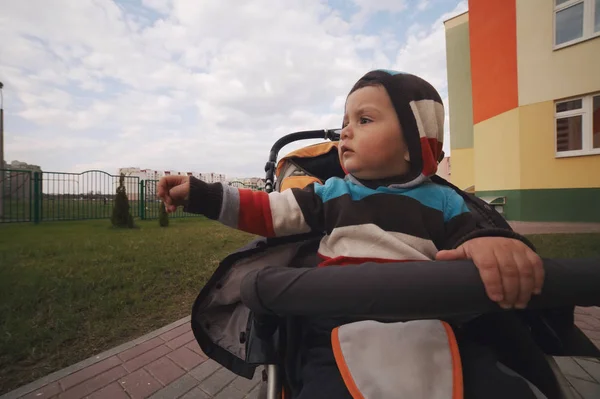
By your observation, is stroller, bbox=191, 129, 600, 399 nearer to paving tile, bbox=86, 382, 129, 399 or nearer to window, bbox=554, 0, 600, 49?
paving tile, bbox=86, 382, 129, 399

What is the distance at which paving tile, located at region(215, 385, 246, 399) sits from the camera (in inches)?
63.7

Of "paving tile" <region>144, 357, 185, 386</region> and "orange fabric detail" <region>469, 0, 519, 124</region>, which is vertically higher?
"orange fabric detail" <region>469, 0, 519, 124</region>

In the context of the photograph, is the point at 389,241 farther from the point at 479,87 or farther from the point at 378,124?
the point at 479,87

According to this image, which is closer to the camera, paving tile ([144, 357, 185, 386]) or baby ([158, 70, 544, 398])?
baby ([158, 70, 544, 398])

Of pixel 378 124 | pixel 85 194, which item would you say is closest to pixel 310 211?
pixel 378 124

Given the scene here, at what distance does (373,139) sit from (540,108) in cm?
830

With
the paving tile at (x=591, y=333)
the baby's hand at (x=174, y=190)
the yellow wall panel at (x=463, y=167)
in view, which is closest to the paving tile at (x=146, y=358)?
the baby's hand at (x=174, y=190)

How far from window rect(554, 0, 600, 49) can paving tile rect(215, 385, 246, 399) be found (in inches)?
360

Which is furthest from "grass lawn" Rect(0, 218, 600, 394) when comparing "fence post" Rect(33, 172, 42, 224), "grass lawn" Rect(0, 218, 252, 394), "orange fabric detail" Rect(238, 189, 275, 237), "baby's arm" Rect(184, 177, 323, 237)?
"fence post" Rect(33, 172, 42, 224)

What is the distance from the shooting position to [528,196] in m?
6.88

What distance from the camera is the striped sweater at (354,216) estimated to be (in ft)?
3.04

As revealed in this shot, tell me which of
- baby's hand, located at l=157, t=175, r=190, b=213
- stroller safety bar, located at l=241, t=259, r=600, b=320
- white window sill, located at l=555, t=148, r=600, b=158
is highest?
white window sill, located at l=555, t=148, r=600, b=158

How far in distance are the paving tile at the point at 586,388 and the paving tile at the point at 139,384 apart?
2.48 metres

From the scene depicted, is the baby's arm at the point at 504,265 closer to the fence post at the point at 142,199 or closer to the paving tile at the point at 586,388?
the paving tile at the point at 586,388
